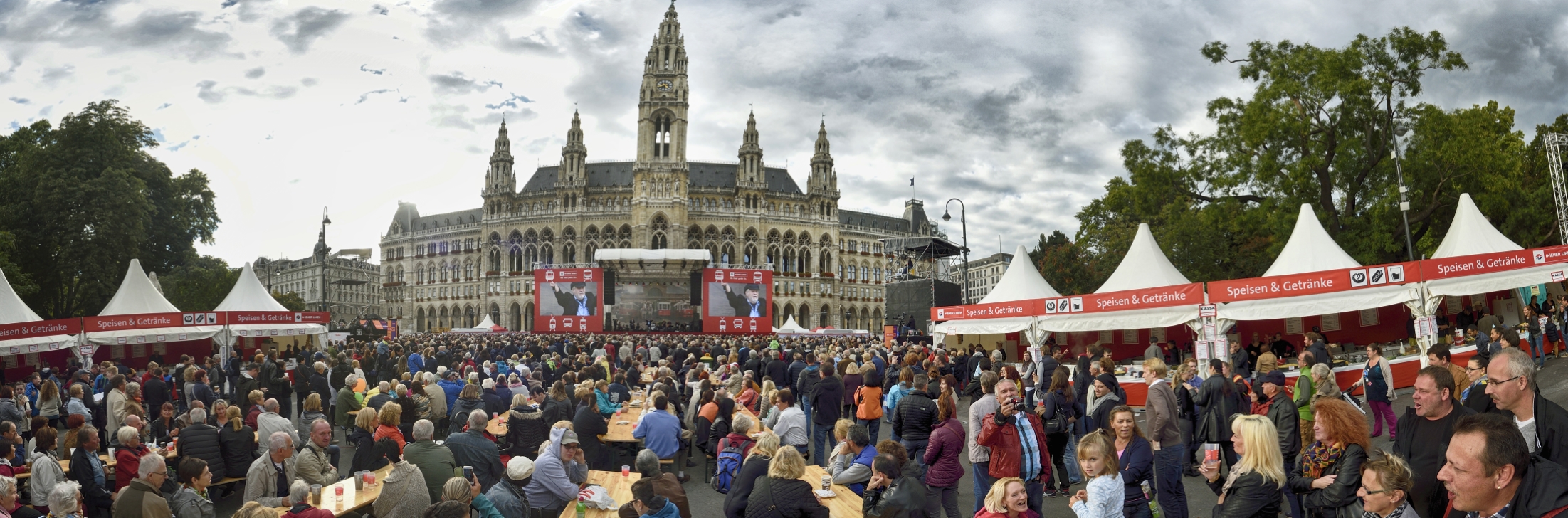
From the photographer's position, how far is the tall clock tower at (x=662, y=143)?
71562mm

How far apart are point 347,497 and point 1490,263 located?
56.4 ft

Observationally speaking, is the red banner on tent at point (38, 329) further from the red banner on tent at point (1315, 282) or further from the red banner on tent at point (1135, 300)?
the red banner on tent at point (1315, 282)

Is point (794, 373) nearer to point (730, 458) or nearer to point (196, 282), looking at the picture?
point (730, 458)

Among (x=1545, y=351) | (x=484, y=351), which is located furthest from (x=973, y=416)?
(x=484, y=351)

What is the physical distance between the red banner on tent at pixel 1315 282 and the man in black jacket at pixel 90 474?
16103mm

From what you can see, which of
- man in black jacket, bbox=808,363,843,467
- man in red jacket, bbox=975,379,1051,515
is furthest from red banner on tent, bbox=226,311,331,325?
man in red jacket, bbox=975,379,1051,515

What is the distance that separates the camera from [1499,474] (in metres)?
3.04

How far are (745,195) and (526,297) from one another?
21357mm

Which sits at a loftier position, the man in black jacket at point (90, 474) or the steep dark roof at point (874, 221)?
the steep dark roof at point (874, 221)

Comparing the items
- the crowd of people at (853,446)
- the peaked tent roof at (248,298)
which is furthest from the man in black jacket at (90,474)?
the peaked tent roof at (248,298)

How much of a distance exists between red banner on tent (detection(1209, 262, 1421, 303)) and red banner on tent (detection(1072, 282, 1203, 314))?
1.18 feet

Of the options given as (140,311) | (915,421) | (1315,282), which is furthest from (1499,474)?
(140,311)

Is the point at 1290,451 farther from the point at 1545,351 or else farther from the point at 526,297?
the point at 526,297

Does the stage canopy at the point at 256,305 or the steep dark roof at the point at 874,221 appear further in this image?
the steep dark roof at the point at 874,221
